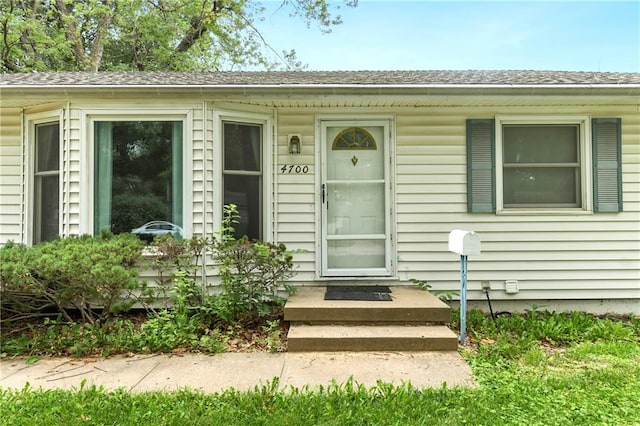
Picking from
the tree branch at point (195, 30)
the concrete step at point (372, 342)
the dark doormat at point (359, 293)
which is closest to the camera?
the concrete step at point (372, 342)

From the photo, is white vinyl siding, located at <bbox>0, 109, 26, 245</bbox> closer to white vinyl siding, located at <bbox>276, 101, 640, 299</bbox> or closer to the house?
the house

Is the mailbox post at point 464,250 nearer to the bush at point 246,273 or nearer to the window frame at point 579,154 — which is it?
the window frame at point 579,154

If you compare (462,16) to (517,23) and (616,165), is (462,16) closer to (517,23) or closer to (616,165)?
(517,23)

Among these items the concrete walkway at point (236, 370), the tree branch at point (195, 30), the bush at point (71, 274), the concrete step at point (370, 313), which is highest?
the tree branch at point (195, 30)

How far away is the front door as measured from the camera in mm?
4891

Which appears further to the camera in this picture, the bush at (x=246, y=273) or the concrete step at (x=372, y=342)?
the bush at (x=246, y=273)

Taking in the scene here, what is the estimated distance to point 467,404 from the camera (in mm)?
2598

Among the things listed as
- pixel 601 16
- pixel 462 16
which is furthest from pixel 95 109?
pixel 601 16

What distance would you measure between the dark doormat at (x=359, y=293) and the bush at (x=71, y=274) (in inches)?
83.2

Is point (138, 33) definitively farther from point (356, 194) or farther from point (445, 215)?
point (445, 215)

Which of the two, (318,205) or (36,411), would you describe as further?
(318,205)

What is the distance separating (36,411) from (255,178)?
3.06m

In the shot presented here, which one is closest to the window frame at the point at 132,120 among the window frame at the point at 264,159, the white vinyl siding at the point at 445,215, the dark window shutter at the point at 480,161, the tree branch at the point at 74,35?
the window frame at the point at 264,159

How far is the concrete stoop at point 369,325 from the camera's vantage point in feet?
11.5
